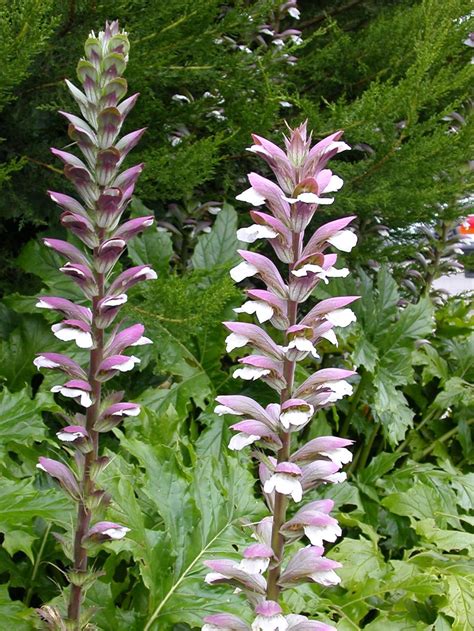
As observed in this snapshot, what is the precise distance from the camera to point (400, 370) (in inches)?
133

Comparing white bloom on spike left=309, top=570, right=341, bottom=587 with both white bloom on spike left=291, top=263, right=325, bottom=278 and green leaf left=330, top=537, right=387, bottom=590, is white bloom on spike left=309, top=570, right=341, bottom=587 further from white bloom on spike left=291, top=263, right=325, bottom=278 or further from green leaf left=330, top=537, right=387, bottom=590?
green leaf left=330, top=537, right=387, bottom=590

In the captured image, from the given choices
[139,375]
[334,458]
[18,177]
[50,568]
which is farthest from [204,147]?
[334,458]

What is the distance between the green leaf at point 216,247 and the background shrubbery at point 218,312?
0.03ft

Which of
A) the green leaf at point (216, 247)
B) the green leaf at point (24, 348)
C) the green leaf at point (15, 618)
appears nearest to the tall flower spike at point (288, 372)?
the green leaf at point (15, 618)

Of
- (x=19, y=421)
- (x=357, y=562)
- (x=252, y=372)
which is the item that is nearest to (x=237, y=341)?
(x=252, y=372)

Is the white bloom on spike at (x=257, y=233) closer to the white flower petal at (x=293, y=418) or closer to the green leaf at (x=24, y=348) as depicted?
the white flower petal at (x=293, y=418)

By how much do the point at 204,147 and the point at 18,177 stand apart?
0.84 m

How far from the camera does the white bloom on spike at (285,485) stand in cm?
107

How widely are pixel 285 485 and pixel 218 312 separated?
172 centimetres

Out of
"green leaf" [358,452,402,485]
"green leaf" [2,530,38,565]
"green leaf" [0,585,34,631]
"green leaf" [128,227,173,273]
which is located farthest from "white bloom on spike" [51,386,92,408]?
"green leaf" [358,452,402,485]

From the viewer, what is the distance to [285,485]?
42.5 inches

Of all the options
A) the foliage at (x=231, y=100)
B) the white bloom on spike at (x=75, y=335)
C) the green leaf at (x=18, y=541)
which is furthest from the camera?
the foliage at (x=231, y=100)

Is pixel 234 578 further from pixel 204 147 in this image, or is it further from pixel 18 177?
Result: pixel 18 177

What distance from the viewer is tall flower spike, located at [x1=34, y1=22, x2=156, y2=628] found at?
4.31ft
